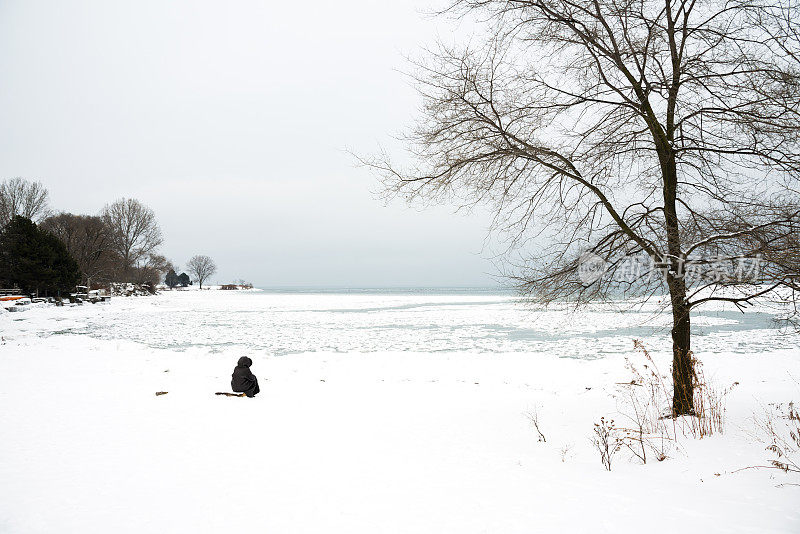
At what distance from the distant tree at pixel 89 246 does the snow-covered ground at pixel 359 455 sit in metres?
A: 45.5

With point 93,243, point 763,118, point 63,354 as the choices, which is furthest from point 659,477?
point 93,243

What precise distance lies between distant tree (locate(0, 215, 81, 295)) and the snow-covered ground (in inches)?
1305

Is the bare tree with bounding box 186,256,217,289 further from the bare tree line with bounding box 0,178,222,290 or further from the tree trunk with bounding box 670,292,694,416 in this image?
the tree trunk with bounding box 670,292,694,416

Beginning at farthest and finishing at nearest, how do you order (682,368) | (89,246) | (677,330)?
(89,246) → (682,368) → (677,330)

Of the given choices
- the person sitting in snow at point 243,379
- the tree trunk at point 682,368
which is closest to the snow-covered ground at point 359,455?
the person sitting in snow at point 243,379

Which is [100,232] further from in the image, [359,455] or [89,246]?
[359,455]

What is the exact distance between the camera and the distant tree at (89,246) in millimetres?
49062

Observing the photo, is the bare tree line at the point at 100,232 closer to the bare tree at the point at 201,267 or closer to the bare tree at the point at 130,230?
the bare tree at the point at 130,230

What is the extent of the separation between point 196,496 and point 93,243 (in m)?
57.1

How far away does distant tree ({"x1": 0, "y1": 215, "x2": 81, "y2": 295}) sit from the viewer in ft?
120

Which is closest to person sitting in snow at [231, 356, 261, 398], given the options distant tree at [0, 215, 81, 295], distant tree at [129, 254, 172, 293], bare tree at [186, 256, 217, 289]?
distant tree at [0, 215, 81, 295]

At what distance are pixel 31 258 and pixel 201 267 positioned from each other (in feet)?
270

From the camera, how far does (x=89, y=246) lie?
49.6 m

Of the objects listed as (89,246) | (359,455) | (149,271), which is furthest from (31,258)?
(359,455)
